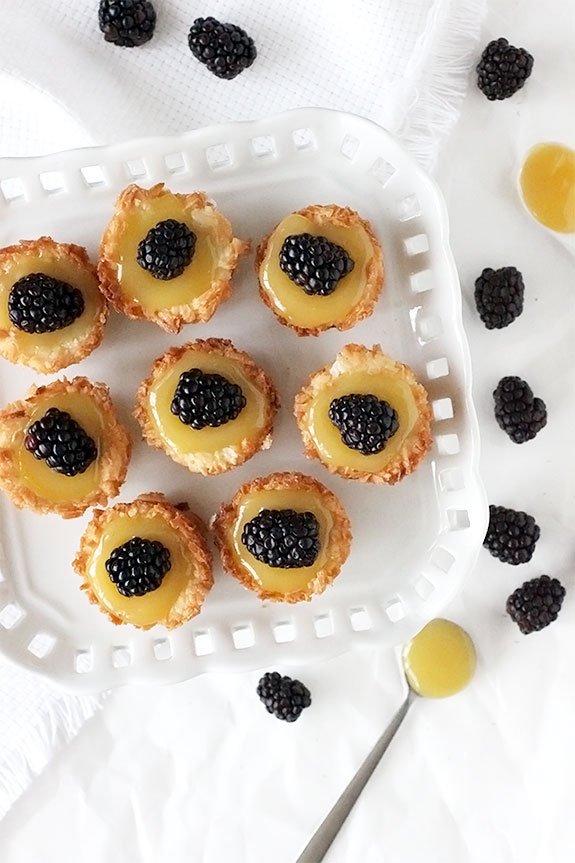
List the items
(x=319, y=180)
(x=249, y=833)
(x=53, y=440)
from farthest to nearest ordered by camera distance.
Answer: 1. (x=249, y=833)
2. (x=319, y=180)
3. (x=53, y=440)

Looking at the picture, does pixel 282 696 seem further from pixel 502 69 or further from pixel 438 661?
pixel 502 69

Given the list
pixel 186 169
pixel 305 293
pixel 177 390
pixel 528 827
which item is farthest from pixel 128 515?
pixel 528 827

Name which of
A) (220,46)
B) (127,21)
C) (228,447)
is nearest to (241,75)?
(220,46)

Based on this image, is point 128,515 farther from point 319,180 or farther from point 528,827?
point 528,827

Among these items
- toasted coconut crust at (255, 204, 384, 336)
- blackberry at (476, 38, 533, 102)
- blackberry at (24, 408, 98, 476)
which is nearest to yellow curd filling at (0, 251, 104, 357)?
blackberry at (24, 408, 98, 476)

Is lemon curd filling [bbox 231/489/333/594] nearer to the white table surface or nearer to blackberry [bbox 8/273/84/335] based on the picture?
the white table surface
